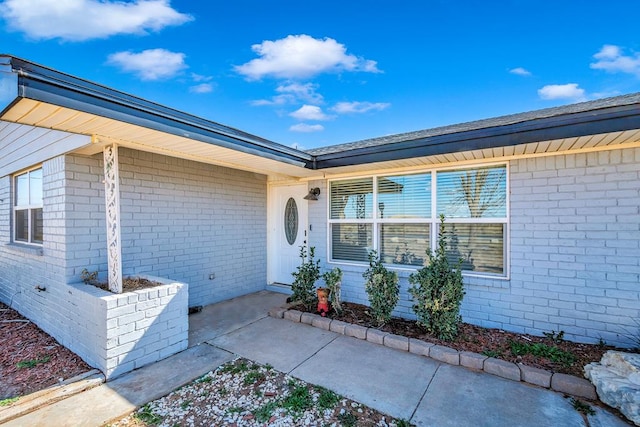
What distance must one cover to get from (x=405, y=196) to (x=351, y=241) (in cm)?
130

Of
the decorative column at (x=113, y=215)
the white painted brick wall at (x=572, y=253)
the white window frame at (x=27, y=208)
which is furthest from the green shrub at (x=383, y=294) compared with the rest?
the white window frame at (x=27, y=208)

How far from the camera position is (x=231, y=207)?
18.9 ft

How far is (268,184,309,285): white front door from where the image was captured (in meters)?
6.11

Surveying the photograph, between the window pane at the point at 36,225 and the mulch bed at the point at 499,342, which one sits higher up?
the window pane at the point at 36,225

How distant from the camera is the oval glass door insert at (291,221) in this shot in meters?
6.22

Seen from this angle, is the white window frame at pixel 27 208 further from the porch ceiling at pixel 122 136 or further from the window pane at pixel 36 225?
the porch ceiling at pixel 122 136

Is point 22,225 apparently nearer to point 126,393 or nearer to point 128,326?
point 128,326

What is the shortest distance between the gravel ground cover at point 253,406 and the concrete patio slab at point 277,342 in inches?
14.2

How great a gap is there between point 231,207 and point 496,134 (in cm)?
463

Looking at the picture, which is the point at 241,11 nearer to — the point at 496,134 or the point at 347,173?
the point at 347,173

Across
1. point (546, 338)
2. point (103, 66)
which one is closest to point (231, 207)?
point (103, 66)

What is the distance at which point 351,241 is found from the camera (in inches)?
210

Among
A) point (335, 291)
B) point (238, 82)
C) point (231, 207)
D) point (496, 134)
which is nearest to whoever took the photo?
point (496, 134)

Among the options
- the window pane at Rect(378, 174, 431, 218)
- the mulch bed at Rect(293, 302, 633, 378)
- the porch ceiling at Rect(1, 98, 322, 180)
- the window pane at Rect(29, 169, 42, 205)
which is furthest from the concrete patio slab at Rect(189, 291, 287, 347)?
the window pane at Rect(29, 169, 42, 205)
